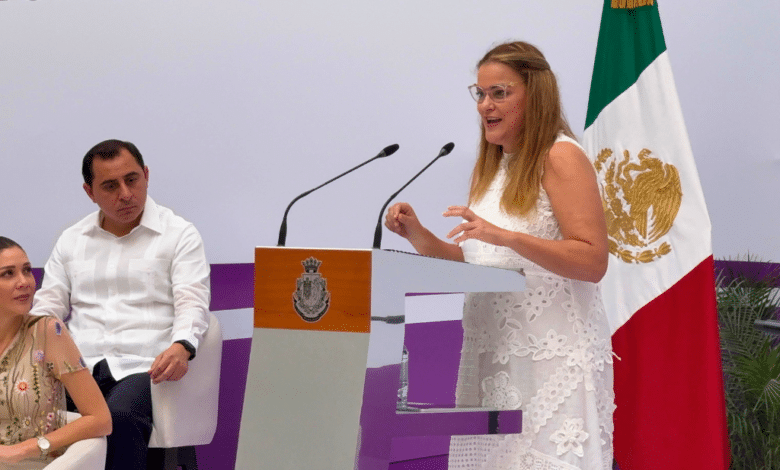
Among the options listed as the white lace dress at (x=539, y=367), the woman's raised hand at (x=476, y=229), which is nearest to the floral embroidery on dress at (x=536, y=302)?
the white lace dress at (x=539, y=367)

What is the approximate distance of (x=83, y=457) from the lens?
6.63 ft

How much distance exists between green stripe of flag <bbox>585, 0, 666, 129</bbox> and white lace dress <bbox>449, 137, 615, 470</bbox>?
1577mm

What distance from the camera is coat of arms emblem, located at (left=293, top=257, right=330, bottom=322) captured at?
1.50 metres

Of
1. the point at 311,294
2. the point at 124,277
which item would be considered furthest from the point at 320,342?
the point at 124,277

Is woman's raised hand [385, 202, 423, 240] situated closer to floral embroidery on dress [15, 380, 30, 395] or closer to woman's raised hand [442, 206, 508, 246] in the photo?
woman's raised hand [442, 206, 508, 246]

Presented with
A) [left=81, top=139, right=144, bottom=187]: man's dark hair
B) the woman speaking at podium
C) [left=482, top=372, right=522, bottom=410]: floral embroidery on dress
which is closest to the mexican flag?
the woman speaking at podium

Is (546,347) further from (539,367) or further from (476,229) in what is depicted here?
(476,229)

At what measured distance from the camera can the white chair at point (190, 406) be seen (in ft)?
8.95

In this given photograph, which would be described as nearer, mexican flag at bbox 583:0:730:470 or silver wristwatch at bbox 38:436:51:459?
silver wristwatch at bbox 38:436:51:459

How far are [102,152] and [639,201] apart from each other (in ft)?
6.56

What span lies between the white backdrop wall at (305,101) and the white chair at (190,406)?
0.56 meters

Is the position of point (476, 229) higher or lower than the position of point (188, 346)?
higher

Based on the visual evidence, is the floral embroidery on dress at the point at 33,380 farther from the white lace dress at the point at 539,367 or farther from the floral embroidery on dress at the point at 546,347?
the floral embroidery on dress at the point at 546,347

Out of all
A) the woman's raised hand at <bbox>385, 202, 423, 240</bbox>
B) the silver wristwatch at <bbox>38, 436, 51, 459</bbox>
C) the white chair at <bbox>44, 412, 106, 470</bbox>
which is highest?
the woman's raised hand at <bbox>385, 202, 423, 240</bbox>
